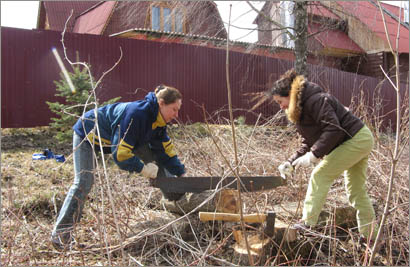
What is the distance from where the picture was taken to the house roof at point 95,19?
13.9 meters

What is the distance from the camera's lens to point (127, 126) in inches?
120

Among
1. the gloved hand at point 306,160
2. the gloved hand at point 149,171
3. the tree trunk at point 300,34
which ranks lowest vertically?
the gloved hand at point 149,171

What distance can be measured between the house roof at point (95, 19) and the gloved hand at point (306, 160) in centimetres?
1173

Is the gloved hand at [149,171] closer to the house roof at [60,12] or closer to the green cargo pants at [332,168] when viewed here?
the green cargo pants at [332,168]

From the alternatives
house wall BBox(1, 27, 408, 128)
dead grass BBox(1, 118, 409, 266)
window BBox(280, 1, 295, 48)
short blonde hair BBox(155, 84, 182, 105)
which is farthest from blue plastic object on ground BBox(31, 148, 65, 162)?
window BBox(280, 1, 295, 48)

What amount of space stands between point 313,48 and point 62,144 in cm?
604

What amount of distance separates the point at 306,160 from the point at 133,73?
705cm

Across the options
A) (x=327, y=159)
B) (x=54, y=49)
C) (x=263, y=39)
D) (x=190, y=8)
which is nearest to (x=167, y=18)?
(x=190, y=8)

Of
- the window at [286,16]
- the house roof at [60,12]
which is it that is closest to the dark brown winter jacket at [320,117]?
the window at [286,16]

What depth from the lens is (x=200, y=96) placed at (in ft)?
34.4

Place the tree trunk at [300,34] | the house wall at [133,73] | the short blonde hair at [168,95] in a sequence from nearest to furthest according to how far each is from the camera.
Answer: the short blonde hair at [168,95]
the tree trunk at [300,34]
the house wall at [133,73]

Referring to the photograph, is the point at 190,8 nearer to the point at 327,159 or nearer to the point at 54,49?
the point at 54,49

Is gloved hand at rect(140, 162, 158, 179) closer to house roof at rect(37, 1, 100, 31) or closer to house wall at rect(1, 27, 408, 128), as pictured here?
house wall at rect(1, 27, 408, 128)

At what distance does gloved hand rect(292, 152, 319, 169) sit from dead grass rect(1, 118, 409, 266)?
0.12 m
